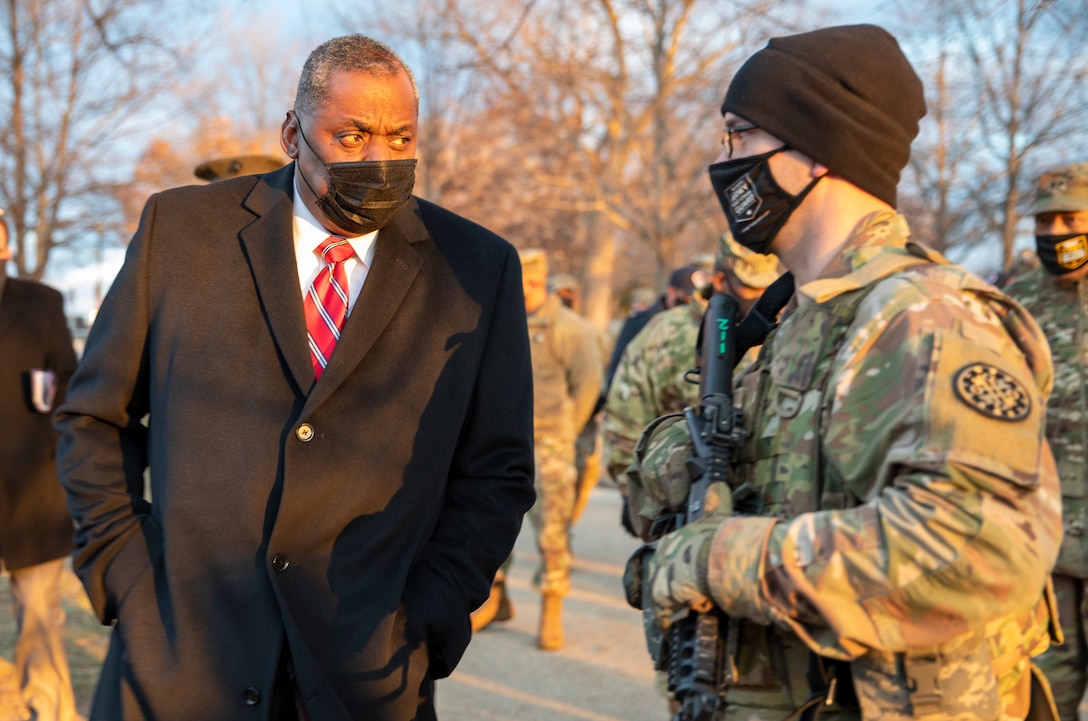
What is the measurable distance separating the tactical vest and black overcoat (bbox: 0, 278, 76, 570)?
381cm

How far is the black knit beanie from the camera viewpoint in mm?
2254

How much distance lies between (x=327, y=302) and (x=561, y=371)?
5057 mm

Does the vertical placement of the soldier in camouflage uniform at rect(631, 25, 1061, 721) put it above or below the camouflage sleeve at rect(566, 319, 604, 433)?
above

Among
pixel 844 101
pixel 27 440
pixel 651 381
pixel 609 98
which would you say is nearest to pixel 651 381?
pixel 651 381

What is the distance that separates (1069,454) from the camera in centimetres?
450

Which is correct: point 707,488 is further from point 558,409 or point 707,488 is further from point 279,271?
point 558,409

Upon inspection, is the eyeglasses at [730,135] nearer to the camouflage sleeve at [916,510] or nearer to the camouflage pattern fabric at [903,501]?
the camouflage pattern fabric at [903,501]

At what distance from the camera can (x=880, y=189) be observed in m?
2.31

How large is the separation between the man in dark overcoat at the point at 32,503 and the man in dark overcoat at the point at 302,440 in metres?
2.54

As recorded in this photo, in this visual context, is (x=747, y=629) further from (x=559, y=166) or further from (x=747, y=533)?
(x=559, y=166)

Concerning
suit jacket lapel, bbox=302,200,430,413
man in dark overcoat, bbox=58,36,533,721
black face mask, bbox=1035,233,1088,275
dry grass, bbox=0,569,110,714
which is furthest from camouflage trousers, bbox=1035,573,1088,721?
dry grass, bbox=0,569,110,714

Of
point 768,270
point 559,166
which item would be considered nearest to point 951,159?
point 768,270

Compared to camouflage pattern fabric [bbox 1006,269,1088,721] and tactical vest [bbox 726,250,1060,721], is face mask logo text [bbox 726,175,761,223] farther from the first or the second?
camouflage pattern fabric [bbox 1006,269,1088,721]

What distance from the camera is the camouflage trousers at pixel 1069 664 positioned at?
14.0 ft
